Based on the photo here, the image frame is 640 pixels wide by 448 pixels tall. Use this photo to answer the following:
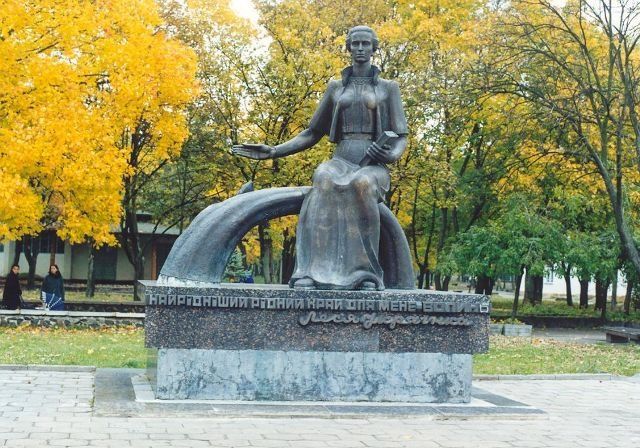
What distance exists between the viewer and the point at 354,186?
401 inches

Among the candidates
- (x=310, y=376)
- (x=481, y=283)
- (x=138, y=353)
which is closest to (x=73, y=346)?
(x=138, y=353)

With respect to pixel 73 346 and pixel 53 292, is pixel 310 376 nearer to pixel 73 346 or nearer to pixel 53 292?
pixel 73 346

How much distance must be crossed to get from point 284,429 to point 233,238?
274cm

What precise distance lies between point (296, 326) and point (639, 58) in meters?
20.1

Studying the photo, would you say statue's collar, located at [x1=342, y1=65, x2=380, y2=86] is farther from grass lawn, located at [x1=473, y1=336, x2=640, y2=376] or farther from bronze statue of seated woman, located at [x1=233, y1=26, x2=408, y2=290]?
grass lawn, located at [x1=473, y1=336, x2=640, y2=376]

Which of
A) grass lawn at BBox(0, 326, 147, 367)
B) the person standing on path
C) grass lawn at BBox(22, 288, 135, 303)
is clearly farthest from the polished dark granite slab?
grass lawn at BBox(22, 288, 135, 303)

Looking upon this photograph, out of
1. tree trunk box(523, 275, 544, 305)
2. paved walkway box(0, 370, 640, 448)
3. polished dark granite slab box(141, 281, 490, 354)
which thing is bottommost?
paved walkway box(0, 370, 640, 448)

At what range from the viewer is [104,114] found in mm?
23406

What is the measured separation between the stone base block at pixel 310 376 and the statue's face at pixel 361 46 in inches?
132

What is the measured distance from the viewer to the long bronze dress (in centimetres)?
1020

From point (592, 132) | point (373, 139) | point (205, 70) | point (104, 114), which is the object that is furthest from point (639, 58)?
point (373, 139)

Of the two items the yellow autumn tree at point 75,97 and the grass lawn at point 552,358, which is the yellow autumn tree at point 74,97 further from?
the grass lawn at point 552,358

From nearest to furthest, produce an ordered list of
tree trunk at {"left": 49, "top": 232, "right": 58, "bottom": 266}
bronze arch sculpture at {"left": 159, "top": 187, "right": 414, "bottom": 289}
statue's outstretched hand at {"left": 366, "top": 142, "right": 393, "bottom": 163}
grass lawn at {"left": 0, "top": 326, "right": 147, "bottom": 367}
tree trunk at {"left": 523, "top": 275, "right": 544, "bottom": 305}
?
bronze arch sculpture at {"left": 159, "top": 187, "right": 414, "bottom": 289}
statue's outstretched hand at {"left": 366, "top": 142, "right": 393, "bottom": 163}
grass lawn at {"left": 0, "top": 326, "right": 147, "bottom": 367}
tree trunk at {"left": 523, "top": 275, "right": 544, "bottom": 305}
tree trunk at {"left": 49, "top": 232, "right": 58, "bottom": 266}

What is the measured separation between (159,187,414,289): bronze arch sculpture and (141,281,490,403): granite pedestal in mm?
443
